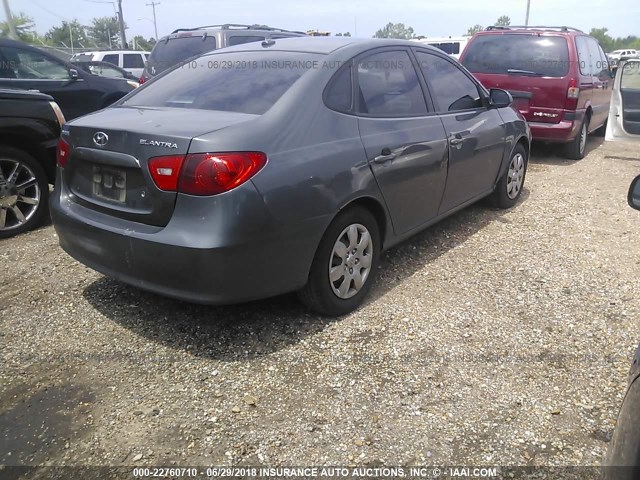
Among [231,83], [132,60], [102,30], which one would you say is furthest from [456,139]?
A: [102,30]

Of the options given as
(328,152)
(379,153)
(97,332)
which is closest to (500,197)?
(379,153)

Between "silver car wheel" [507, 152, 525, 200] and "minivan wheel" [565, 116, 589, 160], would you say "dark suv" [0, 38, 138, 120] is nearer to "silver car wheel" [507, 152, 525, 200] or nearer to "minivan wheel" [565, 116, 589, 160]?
"silver car wheel" [507, 152, 525, 200]

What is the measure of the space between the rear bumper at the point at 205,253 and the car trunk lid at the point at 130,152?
0.27ft

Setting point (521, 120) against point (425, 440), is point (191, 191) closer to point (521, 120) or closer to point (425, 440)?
point (425, 440)

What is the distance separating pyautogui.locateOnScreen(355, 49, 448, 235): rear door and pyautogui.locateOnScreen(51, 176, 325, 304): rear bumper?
74 centimetres

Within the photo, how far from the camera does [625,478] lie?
1.56 metres

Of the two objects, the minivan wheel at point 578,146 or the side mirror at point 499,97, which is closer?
the side mirror at point 499,97

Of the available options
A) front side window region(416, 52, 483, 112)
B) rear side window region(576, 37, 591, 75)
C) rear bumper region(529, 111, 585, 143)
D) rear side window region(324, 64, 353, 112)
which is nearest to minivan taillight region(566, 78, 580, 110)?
rear bumper region(529, 111, 585, 143)

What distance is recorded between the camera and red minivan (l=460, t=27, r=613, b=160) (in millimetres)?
7262

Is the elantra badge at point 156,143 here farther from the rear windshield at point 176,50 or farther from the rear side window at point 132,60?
the rear side window at point 132,60

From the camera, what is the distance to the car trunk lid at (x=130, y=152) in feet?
8.79

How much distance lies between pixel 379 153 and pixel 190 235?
52.3 inches

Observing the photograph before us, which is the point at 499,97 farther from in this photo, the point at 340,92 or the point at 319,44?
the point at 340,92

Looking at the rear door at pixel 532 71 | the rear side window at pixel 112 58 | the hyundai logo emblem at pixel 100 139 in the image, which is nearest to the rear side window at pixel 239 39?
the rear door at pixel 532 71
